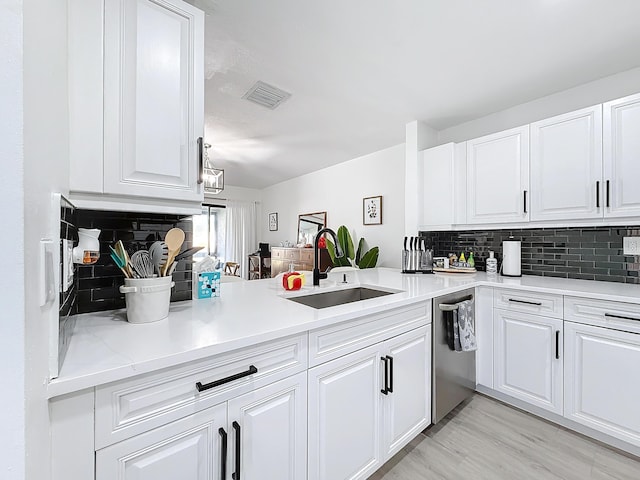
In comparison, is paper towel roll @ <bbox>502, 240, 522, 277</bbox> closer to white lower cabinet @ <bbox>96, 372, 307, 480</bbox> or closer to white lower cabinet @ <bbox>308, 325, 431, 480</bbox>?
white lower cabinet @ <bbox>308, 325, 431, 480</bbox>

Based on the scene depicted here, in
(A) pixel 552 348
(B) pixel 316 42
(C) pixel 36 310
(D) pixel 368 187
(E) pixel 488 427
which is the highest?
(B) pixel 316 42

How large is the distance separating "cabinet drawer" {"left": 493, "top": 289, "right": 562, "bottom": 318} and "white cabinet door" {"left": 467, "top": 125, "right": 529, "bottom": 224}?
0.66m

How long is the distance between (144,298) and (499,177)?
2.70 metres

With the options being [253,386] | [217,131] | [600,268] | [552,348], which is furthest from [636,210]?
[217,131]

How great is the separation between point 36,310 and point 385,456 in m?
1.59

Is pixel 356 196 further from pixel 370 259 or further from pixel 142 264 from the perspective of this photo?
pixel 142 264

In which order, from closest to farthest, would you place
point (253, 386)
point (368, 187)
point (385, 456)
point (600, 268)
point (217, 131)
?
point (253, 386)
point (385, 456)
point (600, 268)
point (217, 131)
point (368, 187)

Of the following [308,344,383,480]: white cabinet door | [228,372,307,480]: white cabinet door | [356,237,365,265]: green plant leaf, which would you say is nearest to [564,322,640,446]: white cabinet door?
[308,344,383,480]: white cabinet door

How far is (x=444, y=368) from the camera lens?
182 cm

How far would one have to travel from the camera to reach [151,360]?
0.73 meters

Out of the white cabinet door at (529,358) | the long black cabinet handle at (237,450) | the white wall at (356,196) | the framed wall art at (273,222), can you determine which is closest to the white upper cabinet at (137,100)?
the long black cabinet handle at (237,450)

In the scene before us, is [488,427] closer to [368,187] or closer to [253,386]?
[253,386]

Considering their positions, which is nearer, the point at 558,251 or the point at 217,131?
the point at 558,251

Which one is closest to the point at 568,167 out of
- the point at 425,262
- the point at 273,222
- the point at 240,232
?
the point at 425,262
